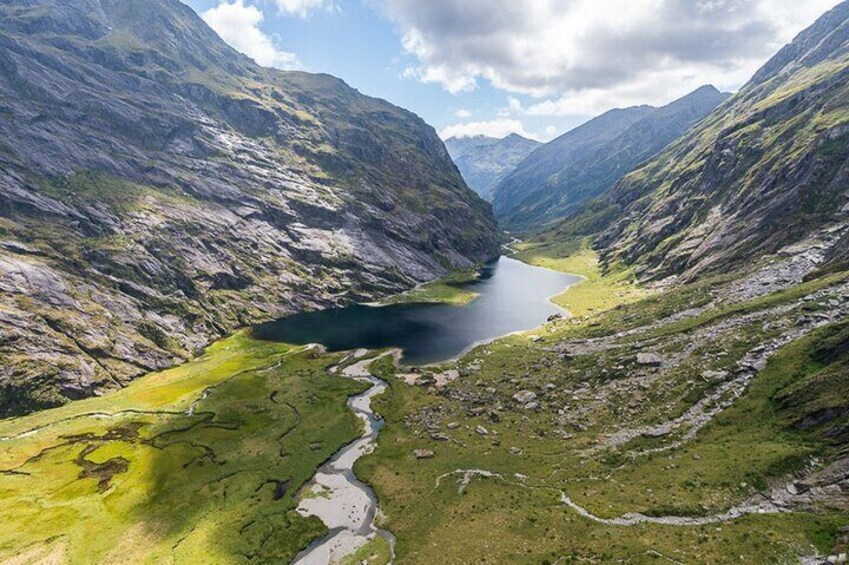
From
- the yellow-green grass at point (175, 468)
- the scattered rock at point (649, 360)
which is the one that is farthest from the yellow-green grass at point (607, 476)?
the yellow-green grass at point (175, 468)

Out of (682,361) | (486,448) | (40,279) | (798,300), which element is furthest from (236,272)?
(798,300)

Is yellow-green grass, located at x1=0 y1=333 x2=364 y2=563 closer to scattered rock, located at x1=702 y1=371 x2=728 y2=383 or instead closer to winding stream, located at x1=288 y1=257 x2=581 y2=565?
winding stream, located at x1=288 y1=257 x2=581 y2=565

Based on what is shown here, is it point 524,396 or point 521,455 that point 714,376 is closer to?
point 524,396

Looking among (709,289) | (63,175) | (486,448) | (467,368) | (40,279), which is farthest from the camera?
(63,175)

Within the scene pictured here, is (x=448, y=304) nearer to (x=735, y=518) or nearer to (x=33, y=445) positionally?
(x=33, y=445)

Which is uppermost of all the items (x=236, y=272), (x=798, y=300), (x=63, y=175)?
(x=63, y=175)

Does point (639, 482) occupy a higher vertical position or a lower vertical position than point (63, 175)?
lower

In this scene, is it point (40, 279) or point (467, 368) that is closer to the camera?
point (467, 368)
